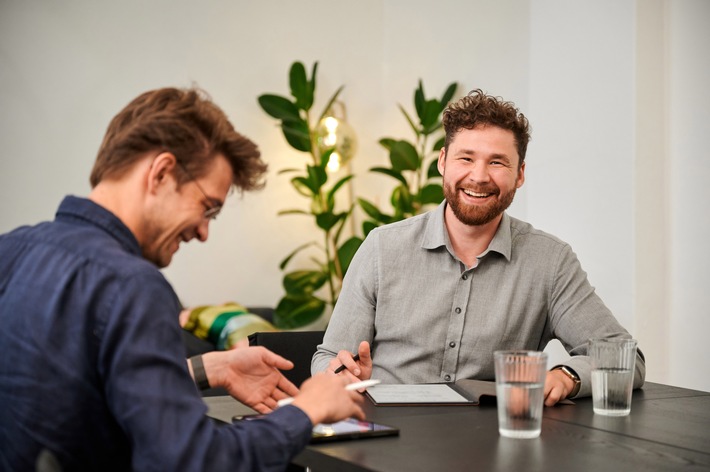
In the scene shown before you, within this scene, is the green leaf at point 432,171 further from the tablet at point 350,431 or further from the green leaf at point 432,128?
the tablet at point 350,431

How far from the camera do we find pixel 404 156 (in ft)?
15.6

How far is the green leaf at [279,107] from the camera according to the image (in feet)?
16.1

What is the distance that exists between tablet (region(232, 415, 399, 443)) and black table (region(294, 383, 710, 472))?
2 centimetres

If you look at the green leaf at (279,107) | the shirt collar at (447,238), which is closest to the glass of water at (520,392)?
the shirt collar at (447,238)

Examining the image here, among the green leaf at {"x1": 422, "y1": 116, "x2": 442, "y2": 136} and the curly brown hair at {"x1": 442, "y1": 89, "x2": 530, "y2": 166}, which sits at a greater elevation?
the green leaf at {"x1": 422, "y1": 116, "x2": 442, "y2": 136}

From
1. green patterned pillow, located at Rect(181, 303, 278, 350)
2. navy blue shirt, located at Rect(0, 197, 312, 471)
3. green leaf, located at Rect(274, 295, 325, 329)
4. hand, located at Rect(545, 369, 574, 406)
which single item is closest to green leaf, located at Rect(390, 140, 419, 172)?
green leaf, located at Rect(274, 295, 325, 329)

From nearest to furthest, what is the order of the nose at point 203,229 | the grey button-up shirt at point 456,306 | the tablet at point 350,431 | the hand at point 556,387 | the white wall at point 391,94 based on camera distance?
the nose at point 203,229 < the tablet at point 350,431 < the hand at point 556,387 < the grey button-up shirt at point 456,306 < the white wall at point 391,94

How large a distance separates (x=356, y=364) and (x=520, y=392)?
0.58 metres

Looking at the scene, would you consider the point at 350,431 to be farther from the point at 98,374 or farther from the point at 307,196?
the point at 307,196

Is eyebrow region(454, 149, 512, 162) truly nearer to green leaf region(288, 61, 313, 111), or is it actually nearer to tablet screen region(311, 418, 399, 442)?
tablet screen region(311, 418, 399, 442)

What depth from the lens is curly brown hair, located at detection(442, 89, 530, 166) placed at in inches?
96.1

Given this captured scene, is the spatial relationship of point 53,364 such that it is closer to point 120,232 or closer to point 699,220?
point 120,232

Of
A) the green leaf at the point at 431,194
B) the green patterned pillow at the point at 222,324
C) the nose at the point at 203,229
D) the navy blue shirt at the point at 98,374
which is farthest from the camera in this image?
the green leaf at the point at 431,194

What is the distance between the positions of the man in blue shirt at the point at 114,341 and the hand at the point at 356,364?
2.34 feet
